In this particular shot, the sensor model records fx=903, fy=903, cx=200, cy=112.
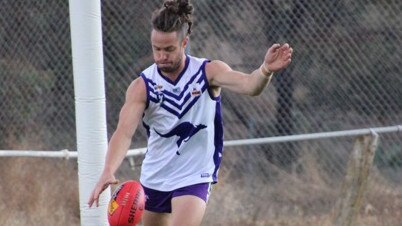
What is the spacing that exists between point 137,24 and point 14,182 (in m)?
1.87

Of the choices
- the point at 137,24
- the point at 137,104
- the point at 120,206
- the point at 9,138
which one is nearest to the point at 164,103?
the point at 137,104

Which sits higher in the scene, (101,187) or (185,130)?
(185,130)

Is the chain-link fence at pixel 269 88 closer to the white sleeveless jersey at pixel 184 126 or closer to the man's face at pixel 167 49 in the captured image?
the white sleeveless jersey at pixel 184 126

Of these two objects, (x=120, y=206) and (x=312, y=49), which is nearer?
(x=120, y=206)

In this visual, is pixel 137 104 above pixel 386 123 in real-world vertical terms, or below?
above

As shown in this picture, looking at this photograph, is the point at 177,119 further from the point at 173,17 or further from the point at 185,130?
the point at 173,17

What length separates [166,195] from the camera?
19.2 ft

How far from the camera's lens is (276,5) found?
8.11 m

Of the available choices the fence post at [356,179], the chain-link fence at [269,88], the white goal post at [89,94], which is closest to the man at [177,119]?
the white goal post at [89,94]

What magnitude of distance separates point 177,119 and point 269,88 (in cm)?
275

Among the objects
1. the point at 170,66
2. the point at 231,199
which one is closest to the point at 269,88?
the point at 231,199

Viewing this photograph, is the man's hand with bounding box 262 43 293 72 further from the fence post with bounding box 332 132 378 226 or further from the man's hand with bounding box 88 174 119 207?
the fence post with bounding box 332 132 378 226

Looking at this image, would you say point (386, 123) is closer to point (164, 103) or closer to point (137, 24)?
point (137, 24)

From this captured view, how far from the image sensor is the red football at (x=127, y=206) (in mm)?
5434
